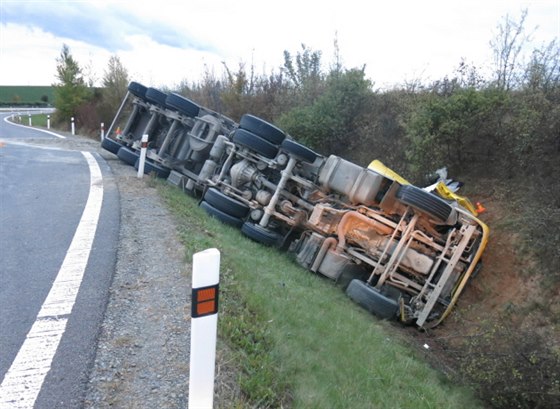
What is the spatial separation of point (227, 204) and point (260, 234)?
2.49ft

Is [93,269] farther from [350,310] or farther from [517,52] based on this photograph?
[517,52]

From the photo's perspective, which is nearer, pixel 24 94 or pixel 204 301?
pixel 204 301

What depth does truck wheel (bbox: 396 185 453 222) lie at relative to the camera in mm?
6148

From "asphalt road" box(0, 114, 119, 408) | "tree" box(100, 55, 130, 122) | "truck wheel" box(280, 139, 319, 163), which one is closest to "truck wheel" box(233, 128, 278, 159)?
"truck wheel" box(280, 139, 319, 163)

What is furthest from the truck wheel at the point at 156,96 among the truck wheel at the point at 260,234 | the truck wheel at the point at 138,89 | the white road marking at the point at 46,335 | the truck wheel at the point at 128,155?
the white road marking at the point at 46,335

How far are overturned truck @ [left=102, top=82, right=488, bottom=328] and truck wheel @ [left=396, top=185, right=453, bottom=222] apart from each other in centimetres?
1

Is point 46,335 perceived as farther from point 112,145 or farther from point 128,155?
point 112,145

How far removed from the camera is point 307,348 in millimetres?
3623

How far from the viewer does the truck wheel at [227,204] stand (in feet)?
25.3

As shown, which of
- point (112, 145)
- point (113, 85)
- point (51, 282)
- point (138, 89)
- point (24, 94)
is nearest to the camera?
point (51, 282)

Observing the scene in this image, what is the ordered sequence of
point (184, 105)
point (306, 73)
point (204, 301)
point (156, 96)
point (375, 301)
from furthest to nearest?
point (306, 73) < point (156, 96) < point (184, 105) < point (375, 301) < point (204, 301)

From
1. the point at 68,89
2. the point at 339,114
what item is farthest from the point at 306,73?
the point at 68,89

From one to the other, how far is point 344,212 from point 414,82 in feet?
20.5

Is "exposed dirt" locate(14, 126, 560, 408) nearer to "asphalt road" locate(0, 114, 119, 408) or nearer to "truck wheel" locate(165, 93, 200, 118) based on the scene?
Result: "asphalt road" locate(0, 114, 119, 408)
